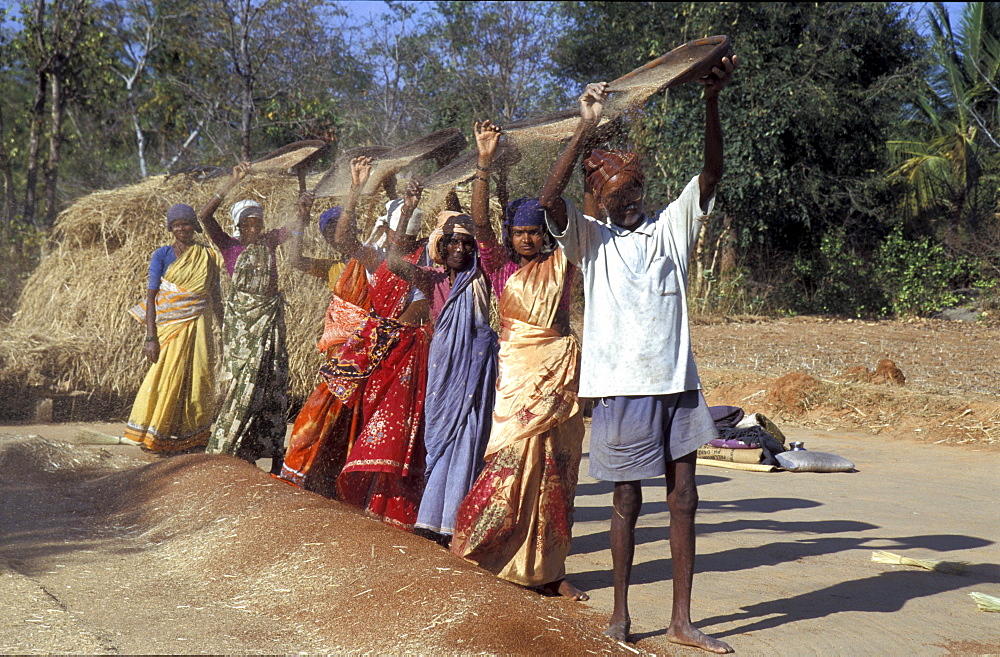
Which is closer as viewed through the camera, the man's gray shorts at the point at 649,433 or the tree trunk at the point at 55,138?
the man's gray shorts at the point at 649,433

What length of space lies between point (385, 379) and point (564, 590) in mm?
1805

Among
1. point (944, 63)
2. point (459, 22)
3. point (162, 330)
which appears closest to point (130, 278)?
point (162, 330)

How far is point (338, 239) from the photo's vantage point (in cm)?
570

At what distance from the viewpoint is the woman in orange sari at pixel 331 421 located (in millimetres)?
5910

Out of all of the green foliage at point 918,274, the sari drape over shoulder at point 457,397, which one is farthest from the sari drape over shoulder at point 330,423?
the green foliage at point 918,274

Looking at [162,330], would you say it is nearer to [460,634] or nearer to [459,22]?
[460,634]

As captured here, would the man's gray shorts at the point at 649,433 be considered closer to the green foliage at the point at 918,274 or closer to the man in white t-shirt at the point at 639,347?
the man in white t-shirt at the point at 639,347

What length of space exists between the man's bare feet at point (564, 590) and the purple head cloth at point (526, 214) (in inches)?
66.4

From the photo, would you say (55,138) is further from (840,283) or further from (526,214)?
(840,283)

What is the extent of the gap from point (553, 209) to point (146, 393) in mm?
5235

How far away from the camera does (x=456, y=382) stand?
4961 millimetres

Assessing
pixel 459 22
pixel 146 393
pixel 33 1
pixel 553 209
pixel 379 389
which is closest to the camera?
pixel 553 209

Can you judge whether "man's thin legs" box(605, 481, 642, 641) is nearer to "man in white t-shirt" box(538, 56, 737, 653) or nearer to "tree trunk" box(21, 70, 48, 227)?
"man in white t-shirt" box(538, 56, 737, 653)

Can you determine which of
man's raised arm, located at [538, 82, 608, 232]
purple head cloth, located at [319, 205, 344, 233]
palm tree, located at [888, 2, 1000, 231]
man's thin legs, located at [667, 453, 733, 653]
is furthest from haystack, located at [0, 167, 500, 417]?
palm tree, located at [888, 2, 1000, 231]
